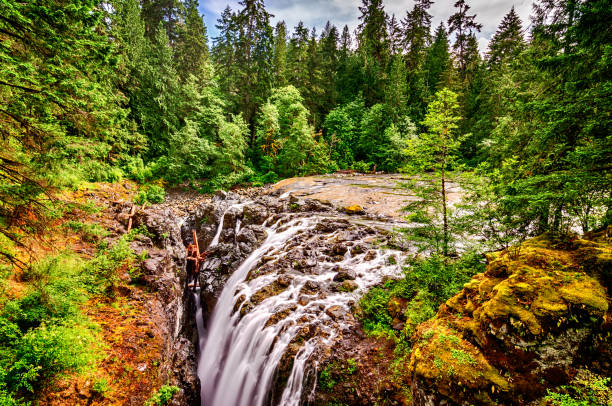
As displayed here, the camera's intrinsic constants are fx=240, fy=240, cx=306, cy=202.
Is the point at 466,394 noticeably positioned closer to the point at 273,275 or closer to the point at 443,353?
the point at 443,353

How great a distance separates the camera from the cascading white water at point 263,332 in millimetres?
6105

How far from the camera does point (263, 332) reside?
6918 mm

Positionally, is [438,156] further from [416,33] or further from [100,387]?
[416,33]

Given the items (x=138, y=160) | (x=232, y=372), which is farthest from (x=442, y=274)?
(x=138, y=160)

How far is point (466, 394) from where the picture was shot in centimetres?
315

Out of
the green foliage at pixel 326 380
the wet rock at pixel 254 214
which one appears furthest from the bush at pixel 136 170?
the green foliage at pixel 326 380

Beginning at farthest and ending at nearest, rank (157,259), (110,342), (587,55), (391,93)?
1. (391,93)
2. (157,259)
3. (110,342)
4. (587,55)

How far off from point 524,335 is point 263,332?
5894mm

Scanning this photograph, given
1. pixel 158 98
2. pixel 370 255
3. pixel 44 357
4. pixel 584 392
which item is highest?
pixel 158 98

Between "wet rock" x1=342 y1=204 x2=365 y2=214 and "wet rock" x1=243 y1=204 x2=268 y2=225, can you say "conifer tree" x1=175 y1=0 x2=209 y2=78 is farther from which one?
"wet rock" x1=342 y1=204 x2=365 y2=214

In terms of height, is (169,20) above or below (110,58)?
above

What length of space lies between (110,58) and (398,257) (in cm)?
1011

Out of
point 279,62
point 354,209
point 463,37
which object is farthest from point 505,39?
point 354,209

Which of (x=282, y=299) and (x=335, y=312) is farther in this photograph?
(x=282, y=299)
